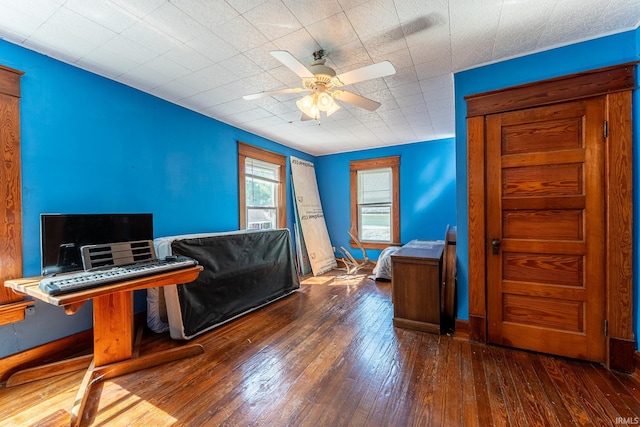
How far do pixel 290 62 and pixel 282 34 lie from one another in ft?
1.36

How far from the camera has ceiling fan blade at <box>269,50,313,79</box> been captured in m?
1.59

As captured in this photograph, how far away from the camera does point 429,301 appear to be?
8.67 ft

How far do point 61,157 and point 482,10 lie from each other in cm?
346

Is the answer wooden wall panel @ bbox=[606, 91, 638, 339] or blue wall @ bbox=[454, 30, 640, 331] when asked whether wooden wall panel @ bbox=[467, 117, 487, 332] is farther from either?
wooden wall panel @ bbox=[606, 91, 638, 339]

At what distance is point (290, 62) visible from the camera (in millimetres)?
1712

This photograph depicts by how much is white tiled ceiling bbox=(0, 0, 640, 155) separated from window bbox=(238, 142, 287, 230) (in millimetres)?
1528

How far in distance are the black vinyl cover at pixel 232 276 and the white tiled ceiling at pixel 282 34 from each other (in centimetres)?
167

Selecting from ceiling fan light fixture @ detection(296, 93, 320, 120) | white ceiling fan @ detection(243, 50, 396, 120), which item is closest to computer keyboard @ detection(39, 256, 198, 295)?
white ceiling fan @ detection(243, 50, 396, 120)

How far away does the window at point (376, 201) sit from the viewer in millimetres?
5410

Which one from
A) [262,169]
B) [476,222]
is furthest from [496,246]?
[262,169]

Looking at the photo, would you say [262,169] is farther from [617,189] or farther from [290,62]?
[617,189]

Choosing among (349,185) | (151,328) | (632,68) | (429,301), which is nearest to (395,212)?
(349,185)

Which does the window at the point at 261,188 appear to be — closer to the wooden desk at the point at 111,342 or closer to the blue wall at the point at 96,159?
the blue wall at the point at 96,159

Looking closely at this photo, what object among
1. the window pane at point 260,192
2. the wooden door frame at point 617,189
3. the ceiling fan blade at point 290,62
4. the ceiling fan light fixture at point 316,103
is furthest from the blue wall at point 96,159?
the wooden door frame at point 617,189
